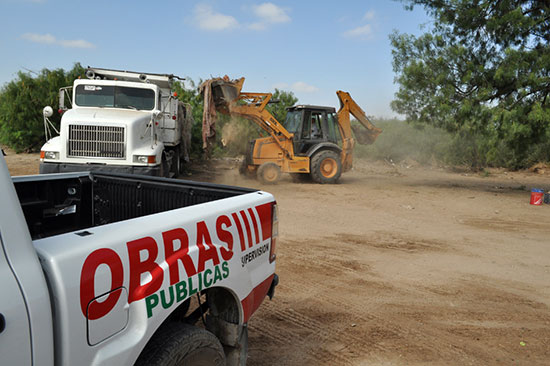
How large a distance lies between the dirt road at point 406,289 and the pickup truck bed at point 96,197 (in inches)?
55.4

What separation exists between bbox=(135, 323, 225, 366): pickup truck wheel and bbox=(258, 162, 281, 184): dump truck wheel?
12097mm

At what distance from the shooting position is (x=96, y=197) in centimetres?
363

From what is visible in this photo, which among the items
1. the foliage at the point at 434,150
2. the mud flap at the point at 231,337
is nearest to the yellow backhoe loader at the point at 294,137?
the foliage at the point at 434,150

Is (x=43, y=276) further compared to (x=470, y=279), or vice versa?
(x=470, y=279)

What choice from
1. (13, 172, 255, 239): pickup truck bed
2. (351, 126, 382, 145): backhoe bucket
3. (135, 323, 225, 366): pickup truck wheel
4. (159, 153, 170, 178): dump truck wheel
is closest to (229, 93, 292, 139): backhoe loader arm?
(159, 153, 170, 178): dump truck wheel

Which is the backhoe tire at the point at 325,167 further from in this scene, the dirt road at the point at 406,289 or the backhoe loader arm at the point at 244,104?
the dirt road at the point at 406,289

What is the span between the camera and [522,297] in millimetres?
4945

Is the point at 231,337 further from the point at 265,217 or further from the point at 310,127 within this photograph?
the point at 310,127

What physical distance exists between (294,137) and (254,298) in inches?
483

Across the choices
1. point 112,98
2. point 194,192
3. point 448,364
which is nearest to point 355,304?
point 448,364

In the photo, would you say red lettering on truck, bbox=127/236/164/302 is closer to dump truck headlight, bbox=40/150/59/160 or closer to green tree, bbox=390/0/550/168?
dump truck headlight, bbox=40/150/59/160

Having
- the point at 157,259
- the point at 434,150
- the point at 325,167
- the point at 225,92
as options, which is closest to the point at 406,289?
the point at 157,259

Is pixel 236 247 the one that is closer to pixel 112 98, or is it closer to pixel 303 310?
pixel 303 310

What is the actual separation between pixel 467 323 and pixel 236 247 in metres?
2.89
